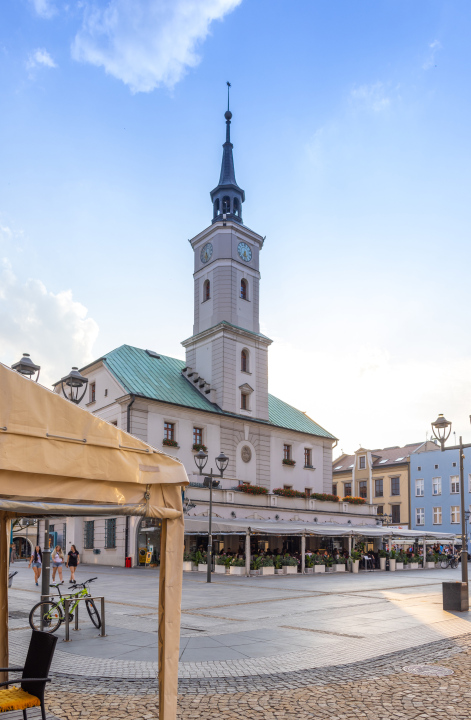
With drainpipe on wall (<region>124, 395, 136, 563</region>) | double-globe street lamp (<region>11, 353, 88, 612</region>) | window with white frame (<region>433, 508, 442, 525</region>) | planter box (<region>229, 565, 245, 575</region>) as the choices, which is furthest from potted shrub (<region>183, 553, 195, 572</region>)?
window with white frame (<region>433, 508, 442, 525</region>)

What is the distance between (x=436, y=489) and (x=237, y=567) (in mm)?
40220

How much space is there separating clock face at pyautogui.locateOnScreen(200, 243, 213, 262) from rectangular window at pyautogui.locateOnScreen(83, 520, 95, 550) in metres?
21.1

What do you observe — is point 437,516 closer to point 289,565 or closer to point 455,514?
A: point 455,514

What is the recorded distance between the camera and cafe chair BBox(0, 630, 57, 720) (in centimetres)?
570

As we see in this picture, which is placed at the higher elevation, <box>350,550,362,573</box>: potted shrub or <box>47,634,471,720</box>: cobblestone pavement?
<box>47,634,471,720</box>: cobblestone pavement

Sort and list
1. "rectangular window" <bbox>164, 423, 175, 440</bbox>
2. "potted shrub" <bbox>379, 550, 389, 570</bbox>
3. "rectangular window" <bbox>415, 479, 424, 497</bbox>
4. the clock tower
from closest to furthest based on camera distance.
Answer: "potted shrub" <bbox>379, 550, 389, 570</bbox>
"rectangular window" <bbox>164, 423, 175, 440</bbox>
the clock tower
"rectangular window" <bbox>415, 479, 424, 497</bbox>

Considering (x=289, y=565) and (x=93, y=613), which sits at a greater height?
(x=93, y=613)

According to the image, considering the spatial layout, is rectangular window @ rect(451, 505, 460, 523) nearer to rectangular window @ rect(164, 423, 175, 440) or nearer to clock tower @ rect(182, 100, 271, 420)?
clock tower @ rect(182, 100, 271, 420)

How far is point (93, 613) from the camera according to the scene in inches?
533

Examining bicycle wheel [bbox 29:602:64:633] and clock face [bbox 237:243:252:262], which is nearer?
bicycle wheel [bbox 29:602:64:633]

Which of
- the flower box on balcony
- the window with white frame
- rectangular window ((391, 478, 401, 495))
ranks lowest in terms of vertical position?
the window with white frame

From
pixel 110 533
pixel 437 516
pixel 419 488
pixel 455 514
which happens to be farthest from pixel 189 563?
pixel 419 488

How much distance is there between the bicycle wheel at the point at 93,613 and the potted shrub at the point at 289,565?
20339mm

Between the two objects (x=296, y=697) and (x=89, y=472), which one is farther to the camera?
(x=296, y=697)
